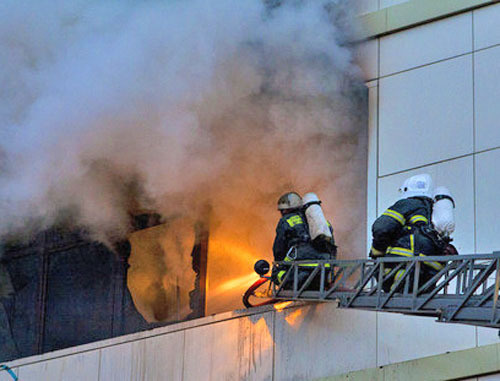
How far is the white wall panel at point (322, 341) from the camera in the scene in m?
8.26

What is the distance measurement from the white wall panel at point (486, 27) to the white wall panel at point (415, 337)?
241cm

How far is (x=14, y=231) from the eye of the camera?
11.6m

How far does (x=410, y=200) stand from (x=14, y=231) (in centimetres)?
582

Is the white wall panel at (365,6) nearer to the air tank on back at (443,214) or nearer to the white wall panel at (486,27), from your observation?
the white wall panel at (486,27)

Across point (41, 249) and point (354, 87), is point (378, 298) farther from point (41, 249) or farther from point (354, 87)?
point (41, 249)

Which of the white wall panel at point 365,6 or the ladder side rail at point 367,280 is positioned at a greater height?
the white wall panel at point 365,6

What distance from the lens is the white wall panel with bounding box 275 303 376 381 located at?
27.1ft

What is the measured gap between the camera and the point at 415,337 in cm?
802

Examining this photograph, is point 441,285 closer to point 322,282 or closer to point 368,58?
point 322,282

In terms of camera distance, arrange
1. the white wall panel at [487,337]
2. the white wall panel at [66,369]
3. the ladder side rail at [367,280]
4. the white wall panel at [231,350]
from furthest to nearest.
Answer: the white wall panel at [66,369] < the white wall panel at [231,350] < the white wall panel at [487,337] < the ladder side rail at [367,280]

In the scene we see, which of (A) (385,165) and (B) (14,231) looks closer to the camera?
(A) (385,165)

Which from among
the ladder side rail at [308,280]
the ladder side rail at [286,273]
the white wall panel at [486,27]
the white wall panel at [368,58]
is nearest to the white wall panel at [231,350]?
the ladder side rail at [286,273]

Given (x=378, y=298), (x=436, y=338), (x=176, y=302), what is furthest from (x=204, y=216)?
(x=378, y=298)

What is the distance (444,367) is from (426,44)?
2.97 meters
